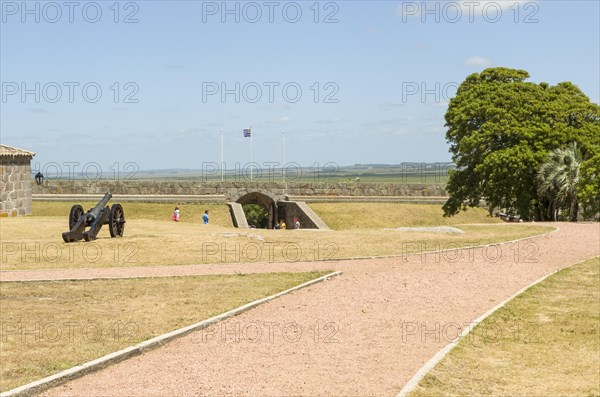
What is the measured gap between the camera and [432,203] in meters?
48.9

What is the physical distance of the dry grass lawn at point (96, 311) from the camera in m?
9.95

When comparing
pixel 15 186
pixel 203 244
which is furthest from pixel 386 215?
pixel 203 244

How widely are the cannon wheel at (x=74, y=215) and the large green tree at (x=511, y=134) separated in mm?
20566

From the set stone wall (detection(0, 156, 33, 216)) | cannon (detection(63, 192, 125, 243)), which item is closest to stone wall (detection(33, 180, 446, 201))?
stone wall (detection(0, 156, 33, 216))

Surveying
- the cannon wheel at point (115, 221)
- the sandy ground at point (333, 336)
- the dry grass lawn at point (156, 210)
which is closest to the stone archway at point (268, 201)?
the dry grass lawn at point (156, 210)

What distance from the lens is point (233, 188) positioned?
2053 inches

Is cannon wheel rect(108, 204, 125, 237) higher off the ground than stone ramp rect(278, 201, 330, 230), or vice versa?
cannon wheel rect(108, 204, 125, 237)

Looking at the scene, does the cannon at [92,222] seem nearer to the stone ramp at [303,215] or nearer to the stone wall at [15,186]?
the stone wall at [15,186]

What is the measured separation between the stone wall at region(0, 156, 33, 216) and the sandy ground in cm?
1924

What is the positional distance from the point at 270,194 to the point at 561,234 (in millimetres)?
29360

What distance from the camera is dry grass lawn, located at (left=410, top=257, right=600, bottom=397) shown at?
8812mm

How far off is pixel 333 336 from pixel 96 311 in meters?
4.79

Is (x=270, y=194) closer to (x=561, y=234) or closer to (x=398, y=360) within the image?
(x=561, y=234)

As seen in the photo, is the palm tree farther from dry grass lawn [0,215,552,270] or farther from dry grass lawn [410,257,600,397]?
dry grass lawn [410,257,600,397]
